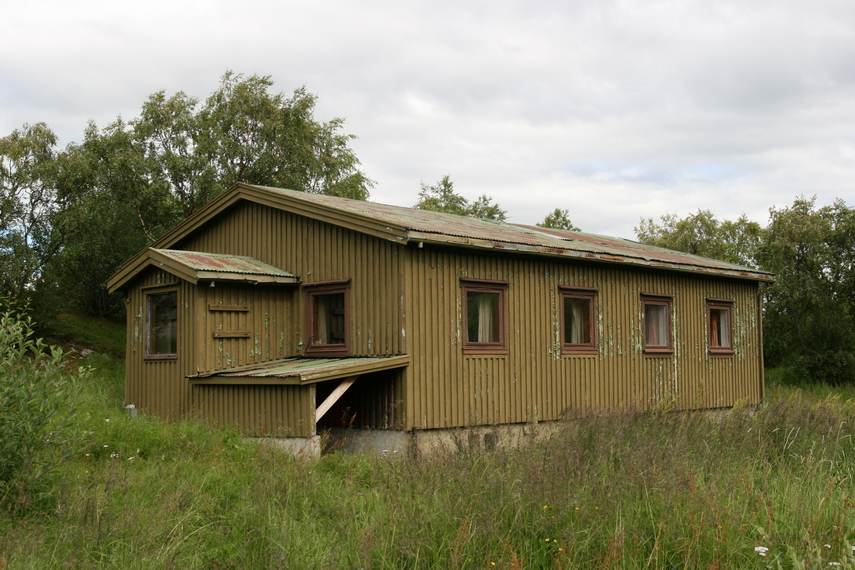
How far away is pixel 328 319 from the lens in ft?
42.4

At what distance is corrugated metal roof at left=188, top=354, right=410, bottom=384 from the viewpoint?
10562 millimetres

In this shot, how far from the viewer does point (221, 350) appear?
1230 centimetres

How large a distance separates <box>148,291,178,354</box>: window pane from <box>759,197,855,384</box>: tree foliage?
22.5 m

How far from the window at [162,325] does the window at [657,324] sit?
28.3 ft

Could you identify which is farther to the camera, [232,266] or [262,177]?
[262,177]

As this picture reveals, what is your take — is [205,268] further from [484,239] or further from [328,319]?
[484,239]

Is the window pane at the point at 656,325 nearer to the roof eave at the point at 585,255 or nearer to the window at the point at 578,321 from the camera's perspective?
the roof eave at the point at 585,255

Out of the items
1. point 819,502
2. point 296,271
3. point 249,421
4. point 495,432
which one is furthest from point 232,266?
point 819,502

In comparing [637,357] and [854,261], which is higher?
[854,261]

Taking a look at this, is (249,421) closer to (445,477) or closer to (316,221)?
(316,221)

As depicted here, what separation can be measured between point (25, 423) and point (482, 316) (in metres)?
7.39

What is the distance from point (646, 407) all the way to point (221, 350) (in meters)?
7.85

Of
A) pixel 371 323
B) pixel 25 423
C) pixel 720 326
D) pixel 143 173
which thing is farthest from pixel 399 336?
pixel 143 173

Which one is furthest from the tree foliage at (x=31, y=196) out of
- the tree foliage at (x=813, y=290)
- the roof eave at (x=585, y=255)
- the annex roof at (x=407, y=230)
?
the tree foliage at (x=813, y=290)
